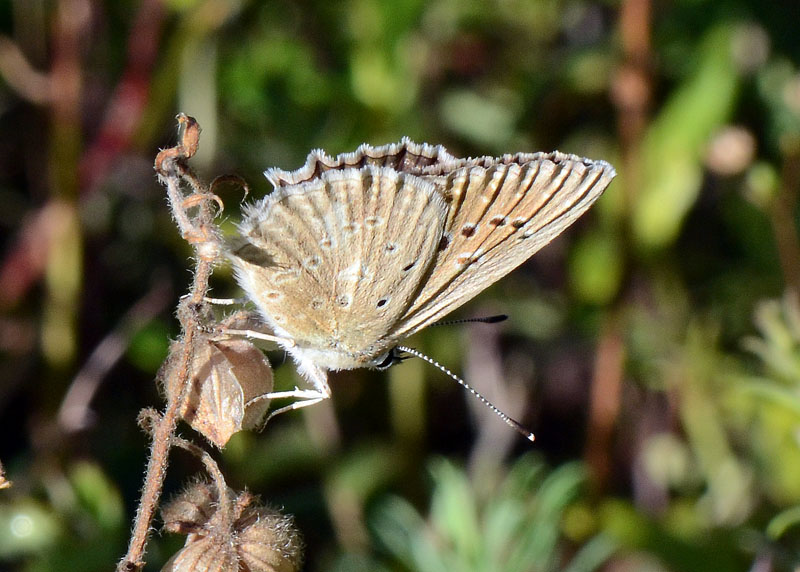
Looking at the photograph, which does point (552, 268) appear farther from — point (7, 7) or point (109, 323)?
point (7, 7)

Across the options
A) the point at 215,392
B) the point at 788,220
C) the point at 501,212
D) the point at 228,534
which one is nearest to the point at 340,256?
the point at 501,212

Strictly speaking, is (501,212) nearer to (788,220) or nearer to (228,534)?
(228,534)

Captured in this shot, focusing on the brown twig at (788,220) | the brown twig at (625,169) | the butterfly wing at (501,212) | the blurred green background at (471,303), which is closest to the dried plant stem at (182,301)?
the butterfly wing at (501,212)

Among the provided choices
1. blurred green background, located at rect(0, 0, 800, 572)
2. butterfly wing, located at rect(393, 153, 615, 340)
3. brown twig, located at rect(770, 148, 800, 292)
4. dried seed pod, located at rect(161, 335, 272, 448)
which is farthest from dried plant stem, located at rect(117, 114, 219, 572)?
brown twig, located at rect(770, 148, 800, 292)

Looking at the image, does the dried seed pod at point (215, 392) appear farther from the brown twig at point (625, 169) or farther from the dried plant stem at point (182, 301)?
the brown twig at point (625, 169)

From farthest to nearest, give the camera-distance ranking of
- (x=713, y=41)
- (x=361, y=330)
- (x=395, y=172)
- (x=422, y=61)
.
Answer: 1. (x=422, y=61)
2. (x=713, y=41)
3. (x=361, y=330)
4. (x=395, y=172)

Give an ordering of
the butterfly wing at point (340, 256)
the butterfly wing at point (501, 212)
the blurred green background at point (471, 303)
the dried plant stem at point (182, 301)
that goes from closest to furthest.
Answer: the dried plant stem at point (182, 301), the butterfly wing at point (340, 256), the butterfly wing at point (501, 212), the blurred green background at point (471, 303)

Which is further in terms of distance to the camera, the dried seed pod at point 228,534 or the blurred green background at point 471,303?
the blurred green background at point 471,303

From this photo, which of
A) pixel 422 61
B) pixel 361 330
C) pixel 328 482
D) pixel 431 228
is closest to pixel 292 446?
pixel 328 482
